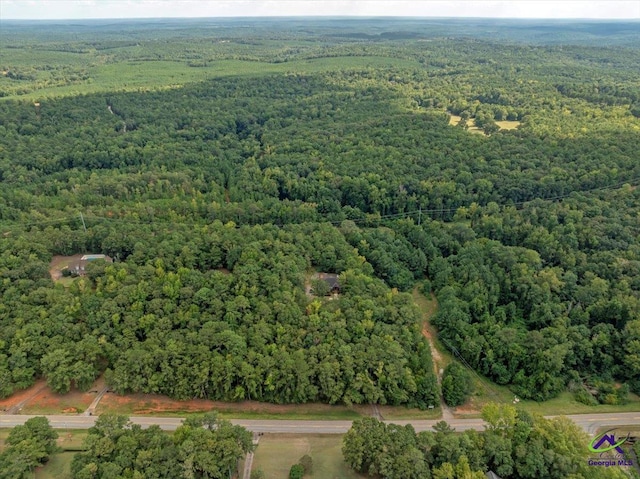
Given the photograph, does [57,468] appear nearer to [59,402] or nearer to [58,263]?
[59,402]

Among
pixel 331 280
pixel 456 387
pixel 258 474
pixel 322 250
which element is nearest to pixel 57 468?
pixel 258 474

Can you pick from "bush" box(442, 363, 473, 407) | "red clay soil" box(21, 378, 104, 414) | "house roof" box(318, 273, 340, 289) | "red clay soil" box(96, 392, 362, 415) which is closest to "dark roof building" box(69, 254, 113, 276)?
"red clay soil" box(21, 378, 104, 414)

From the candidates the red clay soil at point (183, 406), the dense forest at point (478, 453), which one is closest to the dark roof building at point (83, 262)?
the red clay soil at point (183, 406)

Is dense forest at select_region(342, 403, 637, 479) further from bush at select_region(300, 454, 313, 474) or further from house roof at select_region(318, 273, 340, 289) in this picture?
house roof at select_region(318, 273, 340, 289)

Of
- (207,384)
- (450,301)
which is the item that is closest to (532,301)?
(450,301)

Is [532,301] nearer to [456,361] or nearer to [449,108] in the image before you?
[456,361]

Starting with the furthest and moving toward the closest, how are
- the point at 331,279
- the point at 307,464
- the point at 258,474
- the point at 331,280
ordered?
1. the point at 331,279
2. the point at 331,280
3. the point at 307,464
4. the point at 258,474
